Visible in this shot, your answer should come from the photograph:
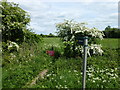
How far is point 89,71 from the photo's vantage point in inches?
→ 200

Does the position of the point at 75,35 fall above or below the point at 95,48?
above

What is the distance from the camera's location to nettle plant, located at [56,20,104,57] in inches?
268

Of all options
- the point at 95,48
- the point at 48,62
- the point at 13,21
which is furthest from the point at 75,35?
the point at 13,21

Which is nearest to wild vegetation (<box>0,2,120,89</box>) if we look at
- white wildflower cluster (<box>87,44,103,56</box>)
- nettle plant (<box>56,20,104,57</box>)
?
nettle plant (<box>56,20,104,57</box>)

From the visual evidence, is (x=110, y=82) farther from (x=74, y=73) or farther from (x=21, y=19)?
(x=21, y=19)

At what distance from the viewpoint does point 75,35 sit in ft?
23.5

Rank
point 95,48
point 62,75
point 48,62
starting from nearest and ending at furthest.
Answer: point 62,75 < point 48,62 < point 95,48

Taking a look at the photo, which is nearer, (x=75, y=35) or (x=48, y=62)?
(x=48, y=62)

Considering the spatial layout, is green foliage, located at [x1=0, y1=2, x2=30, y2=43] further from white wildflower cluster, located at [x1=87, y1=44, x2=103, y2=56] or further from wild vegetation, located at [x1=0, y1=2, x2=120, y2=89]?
white wildflower cluster, located at [x1=87, y1=44, x2=103, y2=56]

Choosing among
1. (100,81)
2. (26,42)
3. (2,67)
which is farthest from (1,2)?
(100,81)

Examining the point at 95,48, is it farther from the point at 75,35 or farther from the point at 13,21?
the point at 13,21

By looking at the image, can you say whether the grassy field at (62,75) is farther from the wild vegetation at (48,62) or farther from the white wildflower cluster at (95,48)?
the white wildflower cluster at (95,48)

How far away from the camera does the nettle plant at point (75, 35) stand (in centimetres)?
682

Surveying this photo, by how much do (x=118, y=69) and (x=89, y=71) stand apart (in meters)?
1.20
